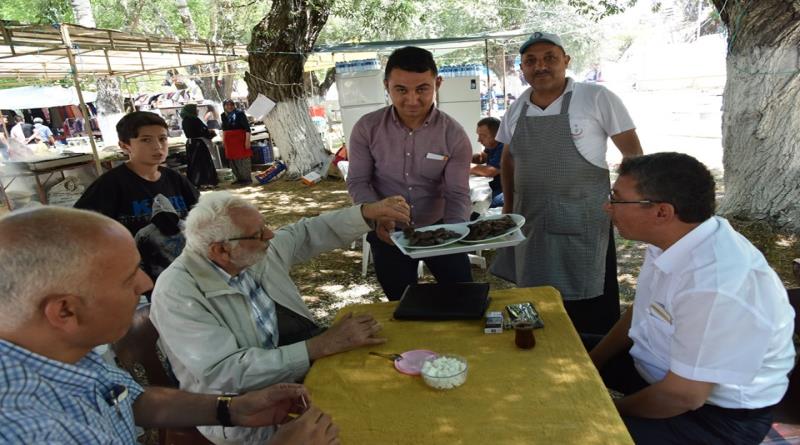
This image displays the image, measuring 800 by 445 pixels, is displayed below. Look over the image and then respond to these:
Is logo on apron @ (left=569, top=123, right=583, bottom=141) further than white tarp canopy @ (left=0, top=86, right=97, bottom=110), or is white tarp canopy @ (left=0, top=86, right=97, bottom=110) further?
white tarp canopy @ (left=0, top=86, right=97, bottom=110)

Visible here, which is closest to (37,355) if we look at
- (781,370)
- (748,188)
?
(781,370)

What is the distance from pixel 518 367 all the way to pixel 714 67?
2237 centimetres

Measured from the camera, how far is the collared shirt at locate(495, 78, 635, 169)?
262 centimetres

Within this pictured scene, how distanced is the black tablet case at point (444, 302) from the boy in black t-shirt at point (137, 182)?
6.18 feet

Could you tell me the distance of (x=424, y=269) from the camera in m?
5.36

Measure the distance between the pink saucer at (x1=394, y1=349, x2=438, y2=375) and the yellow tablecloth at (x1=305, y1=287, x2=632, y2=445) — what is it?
27 millimetres

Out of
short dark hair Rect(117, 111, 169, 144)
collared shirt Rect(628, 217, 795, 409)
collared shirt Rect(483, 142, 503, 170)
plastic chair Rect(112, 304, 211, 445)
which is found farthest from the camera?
collared shirt Rect(483, 142, 503, 170)

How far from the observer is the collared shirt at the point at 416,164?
274 cm

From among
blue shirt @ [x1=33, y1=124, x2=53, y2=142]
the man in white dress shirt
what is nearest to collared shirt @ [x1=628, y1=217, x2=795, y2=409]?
the man in white dress shirt

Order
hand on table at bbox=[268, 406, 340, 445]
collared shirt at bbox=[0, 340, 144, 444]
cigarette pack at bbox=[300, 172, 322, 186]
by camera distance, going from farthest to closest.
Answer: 1. cigarette pack at bbox=[300, 172, 322, 186]
2. hand on table at bbox=[268, 406, 340, 445]
3. collared shirt at bbox=[0, 340, 144, 444]

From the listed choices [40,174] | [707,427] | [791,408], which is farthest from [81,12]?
[791,408]

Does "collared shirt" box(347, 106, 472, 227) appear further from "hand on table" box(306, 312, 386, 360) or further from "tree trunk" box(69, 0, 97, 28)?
"tree trunk" box(69, 0, 97, 28)

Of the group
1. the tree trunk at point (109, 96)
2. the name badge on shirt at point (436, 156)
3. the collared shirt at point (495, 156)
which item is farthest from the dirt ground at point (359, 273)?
the tree trunk at point (109, 96)

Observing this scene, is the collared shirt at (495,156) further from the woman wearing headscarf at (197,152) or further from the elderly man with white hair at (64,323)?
the woman wearing headscarf at (197,152)
